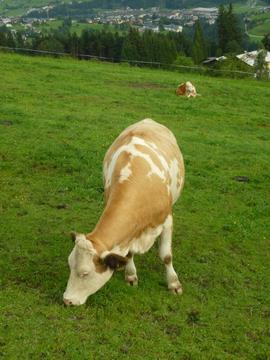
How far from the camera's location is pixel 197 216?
10703mm

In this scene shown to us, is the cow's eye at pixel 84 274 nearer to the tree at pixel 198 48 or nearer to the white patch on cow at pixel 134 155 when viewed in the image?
the white patch on cow at pixel 134 155

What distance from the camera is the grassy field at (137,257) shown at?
6336 mm

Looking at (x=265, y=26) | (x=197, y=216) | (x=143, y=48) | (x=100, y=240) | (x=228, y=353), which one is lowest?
(x=265, y=26)

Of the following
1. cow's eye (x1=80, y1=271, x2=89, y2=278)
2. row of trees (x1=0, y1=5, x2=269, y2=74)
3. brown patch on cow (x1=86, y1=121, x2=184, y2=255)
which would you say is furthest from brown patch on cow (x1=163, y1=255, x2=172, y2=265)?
row of trees (x1=0, y1=5, x2=269, y2=74)

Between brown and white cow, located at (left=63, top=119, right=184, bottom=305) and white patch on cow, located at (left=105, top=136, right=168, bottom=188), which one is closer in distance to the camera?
brown and white cow, located at (left=63, top=119, right=184, bottom=305)

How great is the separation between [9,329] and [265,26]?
190021 mm

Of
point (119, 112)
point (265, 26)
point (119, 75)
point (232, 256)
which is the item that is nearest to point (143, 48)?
point (119, 75)

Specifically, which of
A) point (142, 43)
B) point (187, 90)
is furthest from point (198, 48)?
point (187, 90)

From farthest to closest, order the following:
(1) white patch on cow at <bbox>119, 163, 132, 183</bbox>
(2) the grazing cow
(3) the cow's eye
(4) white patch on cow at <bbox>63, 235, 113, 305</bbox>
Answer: (2) the grazing cow, (1) white patch on cow at <bbox>119, 163, 132, 183</bbox>, (3) the cow's eye, (4) white patch on cow at <bbox>63, 235, 113, 305</bbox>

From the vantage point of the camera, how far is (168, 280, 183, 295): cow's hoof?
296 inches

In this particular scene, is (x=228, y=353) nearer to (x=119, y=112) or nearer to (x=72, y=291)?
(x=72, y=291)

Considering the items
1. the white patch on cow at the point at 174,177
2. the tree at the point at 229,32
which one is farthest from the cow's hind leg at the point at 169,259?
the tree at the point at 229,32

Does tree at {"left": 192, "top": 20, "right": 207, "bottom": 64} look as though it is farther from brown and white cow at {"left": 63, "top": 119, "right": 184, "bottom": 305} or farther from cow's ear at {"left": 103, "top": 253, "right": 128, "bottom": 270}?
cow's ear at {"left": 103, "top": 253, "right": 128, "bottom": 270}

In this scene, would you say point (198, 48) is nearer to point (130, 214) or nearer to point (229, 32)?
point (229, 32)
